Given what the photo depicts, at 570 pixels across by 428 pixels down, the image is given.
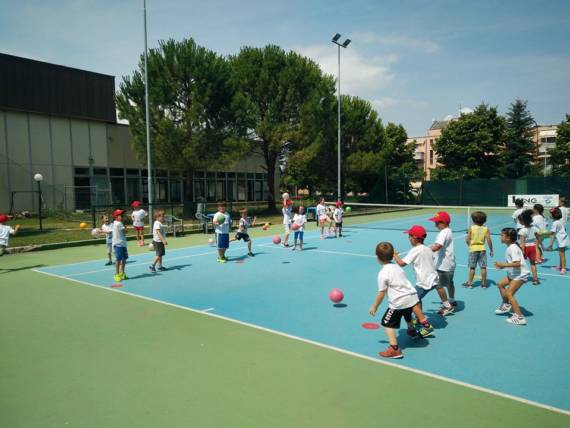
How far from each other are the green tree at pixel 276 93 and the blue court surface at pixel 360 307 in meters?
19.0

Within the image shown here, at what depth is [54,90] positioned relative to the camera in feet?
105

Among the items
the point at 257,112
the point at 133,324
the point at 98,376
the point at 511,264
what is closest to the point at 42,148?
the point at 257,112

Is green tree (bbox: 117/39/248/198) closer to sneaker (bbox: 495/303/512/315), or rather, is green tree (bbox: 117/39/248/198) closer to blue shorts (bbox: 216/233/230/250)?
blue shorts (bbox: 216/233/230/250)

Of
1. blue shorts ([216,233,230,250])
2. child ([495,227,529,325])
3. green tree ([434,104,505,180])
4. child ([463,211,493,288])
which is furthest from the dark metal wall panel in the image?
green tree ([434,104,505,180])

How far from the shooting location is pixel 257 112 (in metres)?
32.1

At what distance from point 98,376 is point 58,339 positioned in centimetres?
182

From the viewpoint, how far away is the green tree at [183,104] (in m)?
27.5

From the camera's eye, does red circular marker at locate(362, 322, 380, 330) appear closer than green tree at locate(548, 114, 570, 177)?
Yes

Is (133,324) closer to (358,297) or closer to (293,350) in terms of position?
(293,350)

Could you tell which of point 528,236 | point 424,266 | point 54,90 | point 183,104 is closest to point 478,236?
point 528,236

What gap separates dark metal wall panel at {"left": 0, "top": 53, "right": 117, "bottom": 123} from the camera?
2975 cm

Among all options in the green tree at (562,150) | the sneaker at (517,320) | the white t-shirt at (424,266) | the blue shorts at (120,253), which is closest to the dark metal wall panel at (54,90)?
the blue shorts at (120,253)

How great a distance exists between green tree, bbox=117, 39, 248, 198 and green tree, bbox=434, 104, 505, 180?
117ft

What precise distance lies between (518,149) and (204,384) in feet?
191
